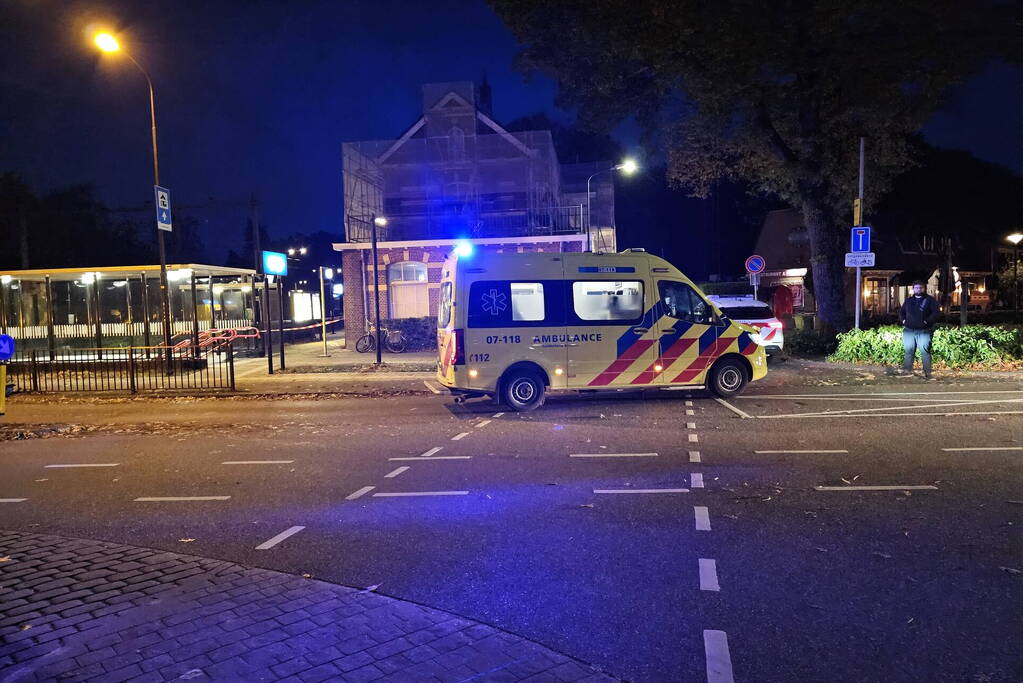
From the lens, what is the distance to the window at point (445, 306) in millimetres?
12216

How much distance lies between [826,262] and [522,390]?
42.8 feet

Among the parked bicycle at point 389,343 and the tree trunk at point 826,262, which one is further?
the parked bicycle at point 389,343

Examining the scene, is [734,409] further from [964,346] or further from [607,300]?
[964,346]

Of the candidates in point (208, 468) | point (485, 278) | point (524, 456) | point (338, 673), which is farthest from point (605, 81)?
point (338, 673)

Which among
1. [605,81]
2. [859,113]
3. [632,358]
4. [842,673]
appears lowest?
[842,673]

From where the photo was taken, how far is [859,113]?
18.8m

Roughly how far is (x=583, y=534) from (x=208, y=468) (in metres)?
5.11

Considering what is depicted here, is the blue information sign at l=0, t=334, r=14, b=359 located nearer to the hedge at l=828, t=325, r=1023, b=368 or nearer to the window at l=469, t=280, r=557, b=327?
the window at l=469, t=280, r=557, b=327

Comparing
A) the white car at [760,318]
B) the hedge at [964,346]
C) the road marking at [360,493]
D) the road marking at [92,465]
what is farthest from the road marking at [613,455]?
the hedge at [964,346]

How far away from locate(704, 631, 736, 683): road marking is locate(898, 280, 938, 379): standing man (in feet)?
41.3

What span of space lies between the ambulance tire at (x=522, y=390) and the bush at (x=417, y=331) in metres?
14.1

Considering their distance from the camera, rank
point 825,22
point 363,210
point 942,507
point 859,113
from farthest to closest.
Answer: point 363,210 → point 859,113 → point 825,22 → point 942,507

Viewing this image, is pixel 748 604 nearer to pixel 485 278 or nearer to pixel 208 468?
pixel 208 468

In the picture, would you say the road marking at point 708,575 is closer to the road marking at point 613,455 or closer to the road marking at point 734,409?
the road marking at point 613,455
